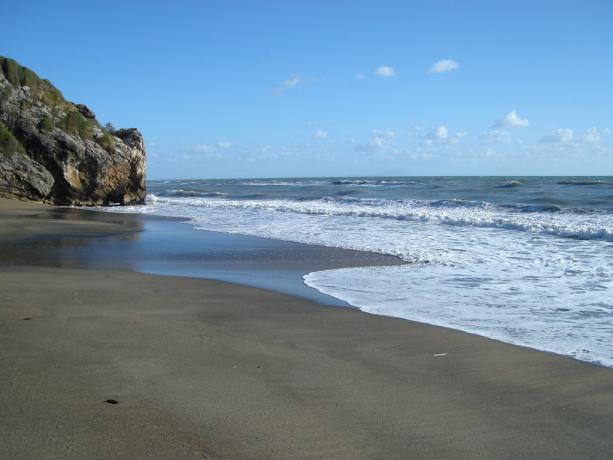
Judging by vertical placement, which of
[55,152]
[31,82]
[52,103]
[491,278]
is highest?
[31,82]

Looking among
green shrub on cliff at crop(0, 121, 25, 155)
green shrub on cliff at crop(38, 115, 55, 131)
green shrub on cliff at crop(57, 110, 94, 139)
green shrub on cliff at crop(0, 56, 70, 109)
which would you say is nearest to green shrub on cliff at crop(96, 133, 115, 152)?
green shrub on cliff at crop(57, 110, 94, 139)

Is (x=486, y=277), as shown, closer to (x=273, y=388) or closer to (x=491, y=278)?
(x=491, y=278)

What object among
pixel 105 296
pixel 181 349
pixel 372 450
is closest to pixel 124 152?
pixel 105 296

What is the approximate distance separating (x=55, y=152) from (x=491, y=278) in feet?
72.8

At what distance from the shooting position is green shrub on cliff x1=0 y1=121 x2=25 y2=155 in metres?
22.9

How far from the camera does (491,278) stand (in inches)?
311

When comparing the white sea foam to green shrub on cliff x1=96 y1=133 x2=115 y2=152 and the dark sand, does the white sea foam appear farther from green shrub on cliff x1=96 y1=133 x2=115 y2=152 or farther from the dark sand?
green shrub on cliff x1=96 y1=133 x2=115 y2=152

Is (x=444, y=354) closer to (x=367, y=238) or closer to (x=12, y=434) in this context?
(x=12, y=434)

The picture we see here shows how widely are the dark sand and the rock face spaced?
1995 centimetres

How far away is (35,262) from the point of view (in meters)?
8.42

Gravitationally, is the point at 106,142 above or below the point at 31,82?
below

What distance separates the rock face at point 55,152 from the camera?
2323 cm

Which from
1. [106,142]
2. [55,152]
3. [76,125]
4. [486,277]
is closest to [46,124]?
[55,152]

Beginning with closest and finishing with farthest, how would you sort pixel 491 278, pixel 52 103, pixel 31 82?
pixel 491 278 < pixel 31 82 < pixel 52 103
